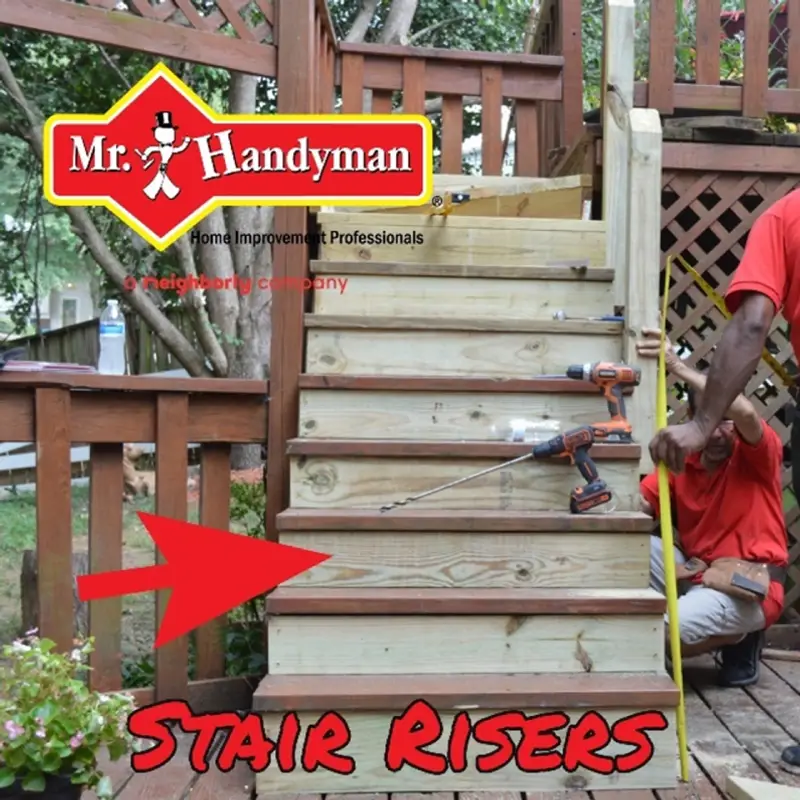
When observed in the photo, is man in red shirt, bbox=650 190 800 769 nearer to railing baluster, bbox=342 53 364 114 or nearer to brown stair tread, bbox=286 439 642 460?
brown stair tread, bbox=286 439 642 460

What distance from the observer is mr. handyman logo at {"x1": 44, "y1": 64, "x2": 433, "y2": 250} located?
Answer: 140 inches

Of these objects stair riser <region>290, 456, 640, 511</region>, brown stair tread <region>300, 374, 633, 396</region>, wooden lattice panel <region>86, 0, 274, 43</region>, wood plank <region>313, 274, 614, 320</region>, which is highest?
wooden lattice panel <region>86, 0, 274, 43</region>

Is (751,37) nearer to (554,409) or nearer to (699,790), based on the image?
(554,409)

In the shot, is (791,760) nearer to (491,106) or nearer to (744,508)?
(744,508)

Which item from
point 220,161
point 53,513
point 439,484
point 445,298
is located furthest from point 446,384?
point 220,161

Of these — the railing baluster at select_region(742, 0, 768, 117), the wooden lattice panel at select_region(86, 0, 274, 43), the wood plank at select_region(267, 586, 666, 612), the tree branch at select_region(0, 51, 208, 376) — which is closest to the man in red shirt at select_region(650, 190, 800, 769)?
the wood plank at select_region(267, 586, 666, 612)

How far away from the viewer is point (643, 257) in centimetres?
316

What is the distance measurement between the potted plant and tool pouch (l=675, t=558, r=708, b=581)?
199cm

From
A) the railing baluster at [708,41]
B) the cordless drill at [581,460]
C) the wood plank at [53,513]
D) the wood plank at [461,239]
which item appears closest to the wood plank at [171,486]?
the wood plank at [53,513]

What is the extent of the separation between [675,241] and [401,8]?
4.53m

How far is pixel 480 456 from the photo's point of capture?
9.17ft

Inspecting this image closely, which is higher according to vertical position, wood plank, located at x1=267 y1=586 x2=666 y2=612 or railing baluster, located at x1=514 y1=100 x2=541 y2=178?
railing baluster, located at x1=514 y1=100 x2=541 y2=178

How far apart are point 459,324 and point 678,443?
35.8 inches

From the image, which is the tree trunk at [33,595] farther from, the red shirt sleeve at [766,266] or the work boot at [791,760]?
the red shirt sleeve at [766,266]
